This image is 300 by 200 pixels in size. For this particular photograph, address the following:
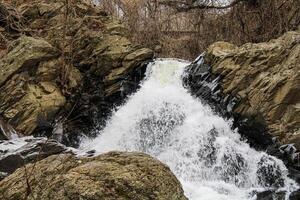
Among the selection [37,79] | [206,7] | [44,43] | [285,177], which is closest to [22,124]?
[37,79]

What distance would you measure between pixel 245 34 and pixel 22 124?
6.92m

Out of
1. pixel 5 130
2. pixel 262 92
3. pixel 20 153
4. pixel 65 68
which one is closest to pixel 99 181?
pixel 20 153

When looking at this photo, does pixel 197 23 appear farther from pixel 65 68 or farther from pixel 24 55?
pixel 24 55

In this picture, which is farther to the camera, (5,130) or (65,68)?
(65,68)

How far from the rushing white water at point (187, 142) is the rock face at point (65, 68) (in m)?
0.58

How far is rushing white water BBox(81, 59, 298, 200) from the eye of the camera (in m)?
7.99

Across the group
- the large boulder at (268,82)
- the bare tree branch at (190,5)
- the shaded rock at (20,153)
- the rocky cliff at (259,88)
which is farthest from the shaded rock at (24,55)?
the bare tree branch at (190,5)

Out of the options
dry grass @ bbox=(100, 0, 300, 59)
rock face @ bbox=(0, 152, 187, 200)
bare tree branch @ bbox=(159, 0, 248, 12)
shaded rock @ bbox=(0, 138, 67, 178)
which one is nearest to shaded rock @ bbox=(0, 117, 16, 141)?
shaded rock @ bbox=(0, 138, 67, 178)

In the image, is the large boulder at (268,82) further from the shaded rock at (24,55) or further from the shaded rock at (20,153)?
the shaded rock at (24,55)

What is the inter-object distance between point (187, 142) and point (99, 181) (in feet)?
18.5

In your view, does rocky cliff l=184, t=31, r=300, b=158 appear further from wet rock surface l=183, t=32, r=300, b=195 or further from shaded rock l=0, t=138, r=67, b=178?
shaded rock l=0, t=138, r=67, b=178

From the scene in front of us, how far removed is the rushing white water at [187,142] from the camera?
7992mm

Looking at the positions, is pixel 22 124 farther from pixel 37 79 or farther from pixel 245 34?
pixel 245 34

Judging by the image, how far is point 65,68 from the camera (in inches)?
449
